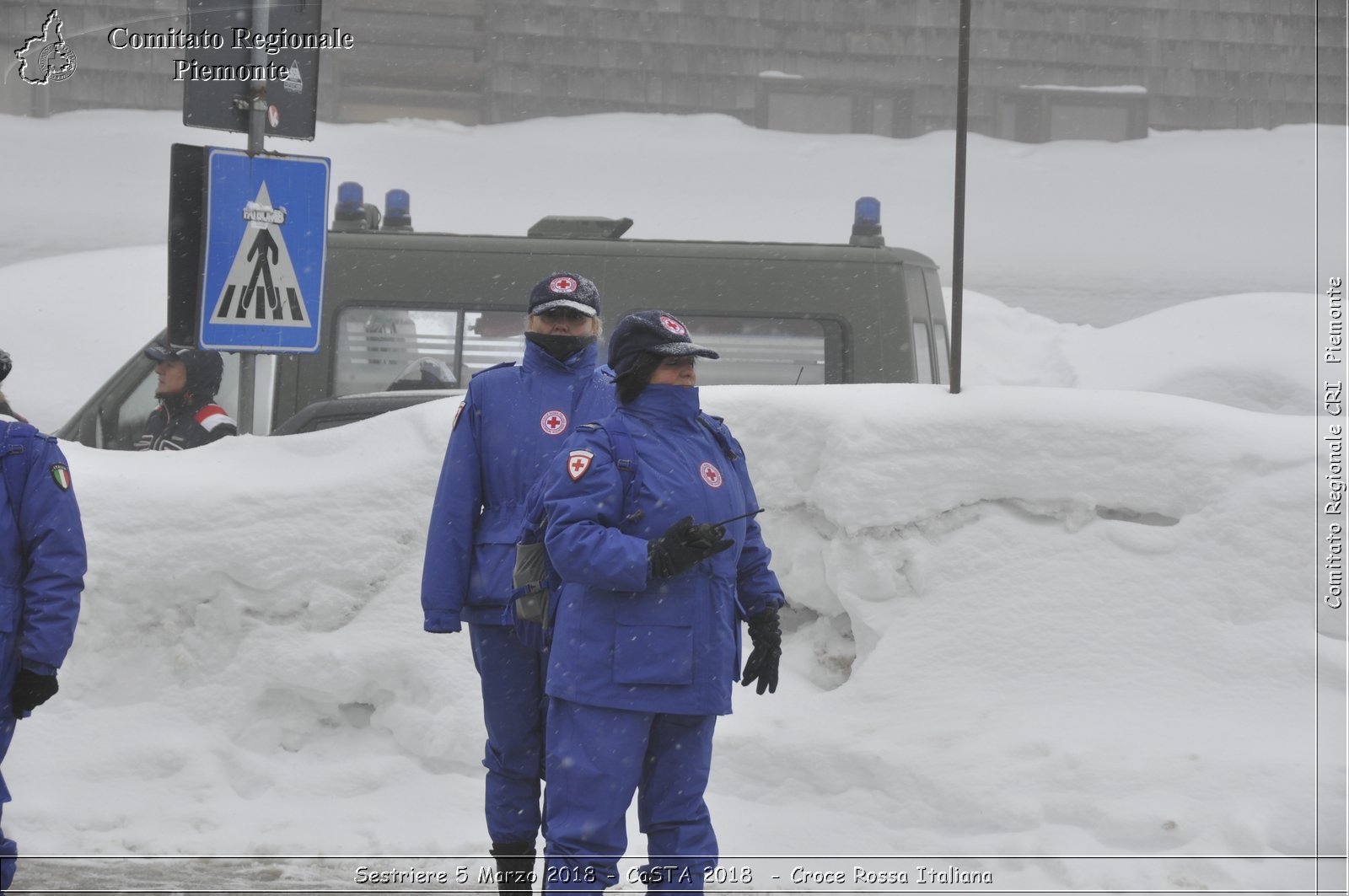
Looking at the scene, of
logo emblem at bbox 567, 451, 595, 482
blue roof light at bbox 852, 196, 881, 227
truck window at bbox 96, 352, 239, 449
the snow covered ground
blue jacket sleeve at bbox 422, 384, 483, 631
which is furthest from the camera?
blue roof light at bbox 852, 196, 881, 227

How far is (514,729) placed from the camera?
418cm

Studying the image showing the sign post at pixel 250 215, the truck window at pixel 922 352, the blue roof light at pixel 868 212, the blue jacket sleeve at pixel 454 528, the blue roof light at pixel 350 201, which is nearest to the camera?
the blue jacket sleeve at pixel 454 528

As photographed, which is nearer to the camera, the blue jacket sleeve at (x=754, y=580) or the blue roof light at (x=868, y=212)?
the blue jacket sleeve at (x=754, y=580)

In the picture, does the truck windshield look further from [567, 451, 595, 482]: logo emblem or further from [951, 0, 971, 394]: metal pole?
[567, 451, 595, 482]: logo emblem

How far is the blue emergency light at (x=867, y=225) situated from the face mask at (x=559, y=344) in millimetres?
5437

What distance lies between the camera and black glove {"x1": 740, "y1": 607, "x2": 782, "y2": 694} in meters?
3.73

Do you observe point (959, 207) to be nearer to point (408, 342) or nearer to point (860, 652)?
point (860, 652)

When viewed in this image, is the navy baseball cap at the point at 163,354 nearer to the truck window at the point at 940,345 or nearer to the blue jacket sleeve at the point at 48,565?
the blue jacket sleeve at the point at 48,565

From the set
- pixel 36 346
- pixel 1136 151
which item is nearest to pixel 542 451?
pixel 36 346

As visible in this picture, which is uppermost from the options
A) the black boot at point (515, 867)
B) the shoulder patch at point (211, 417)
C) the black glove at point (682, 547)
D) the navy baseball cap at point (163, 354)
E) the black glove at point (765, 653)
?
the navy baseball cap at point (163, 354)

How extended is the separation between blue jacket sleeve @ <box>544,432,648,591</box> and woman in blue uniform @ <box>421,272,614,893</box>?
514 millimetres

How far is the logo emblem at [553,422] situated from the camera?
4242 mm

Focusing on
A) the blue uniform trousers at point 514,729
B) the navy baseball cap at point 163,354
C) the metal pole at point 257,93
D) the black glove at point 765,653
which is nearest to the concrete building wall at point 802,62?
the navy baseball cap at point 163,354

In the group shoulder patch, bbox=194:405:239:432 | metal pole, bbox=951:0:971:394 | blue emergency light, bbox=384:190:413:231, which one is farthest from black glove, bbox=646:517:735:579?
blue emergency light, bbox=384:190:413:231
